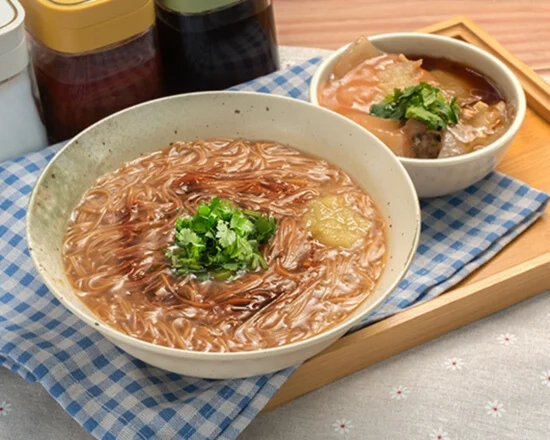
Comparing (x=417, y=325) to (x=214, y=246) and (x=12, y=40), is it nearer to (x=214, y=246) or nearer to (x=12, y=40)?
(x=214, y=246)

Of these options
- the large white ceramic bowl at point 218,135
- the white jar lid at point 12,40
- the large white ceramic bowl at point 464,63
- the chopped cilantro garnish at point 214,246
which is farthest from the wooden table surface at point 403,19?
the chopped cilantro garnish at point 214,246

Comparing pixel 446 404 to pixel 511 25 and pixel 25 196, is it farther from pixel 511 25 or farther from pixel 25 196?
pixel 511 25

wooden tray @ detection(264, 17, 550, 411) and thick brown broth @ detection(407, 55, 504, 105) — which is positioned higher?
thick brown broth @ detection(407, 55, 504, 105)

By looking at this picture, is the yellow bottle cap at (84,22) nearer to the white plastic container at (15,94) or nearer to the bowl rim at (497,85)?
the white plastic container at (15,94)

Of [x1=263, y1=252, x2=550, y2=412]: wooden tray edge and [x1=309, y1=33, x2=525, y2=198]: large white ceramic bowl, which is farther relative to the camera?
[x1=309, y1=33, x2=525, y2=198]: large white ceramic bowl

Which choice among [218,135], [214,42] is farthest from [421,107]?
[214,42]

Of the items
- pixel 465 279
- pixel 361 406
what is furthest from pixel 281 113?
pixel 361 406

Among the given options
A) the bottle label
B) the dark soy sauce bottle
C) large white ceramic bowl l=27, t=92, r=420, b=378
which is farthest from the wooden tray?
the bottle label

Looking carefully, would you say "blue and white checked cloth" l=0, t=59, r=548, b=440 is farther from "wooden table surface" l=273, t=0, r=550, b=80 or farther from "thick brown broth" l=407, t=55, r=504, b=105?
"wooden table surface" l=273, t=0, r=550, b=80
